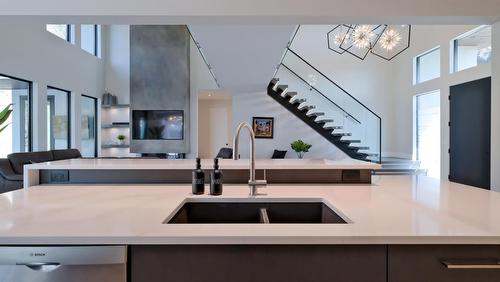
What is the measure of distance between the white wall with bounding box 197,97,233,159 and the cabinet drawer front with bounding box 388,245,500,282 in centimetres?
970

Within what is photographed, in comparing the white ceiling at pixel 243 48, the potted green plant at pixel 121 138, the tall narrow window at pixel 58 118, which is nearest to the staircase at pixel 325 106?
the white ceiling at pixel 243 48

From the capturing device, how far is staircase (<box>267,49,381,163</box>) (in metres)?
8.25

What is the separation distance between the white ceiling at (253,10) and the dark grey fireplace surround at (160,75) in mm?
6331

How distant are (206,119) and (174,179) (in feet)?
29.9

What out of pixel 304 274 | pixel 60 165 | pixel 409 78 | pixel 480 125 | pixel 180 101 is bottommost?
pixel 304 274

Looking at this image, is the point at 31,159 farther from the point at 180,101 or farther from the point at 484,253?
the point at 484,253

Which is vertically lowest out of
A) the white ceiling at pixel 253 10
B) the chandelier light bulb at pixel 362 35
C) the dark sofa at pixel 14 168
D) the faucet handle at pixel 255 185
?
the dark sofa at pixel 14 168

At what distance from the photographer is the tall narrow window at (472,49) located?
600cm

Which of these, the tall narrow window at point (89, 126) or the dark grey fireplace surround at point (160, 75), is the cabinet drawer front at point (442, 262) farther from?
the tall narrow window at point (89, 126)

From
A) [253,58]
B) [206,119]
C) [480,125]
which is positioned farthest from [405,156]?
[206,119]

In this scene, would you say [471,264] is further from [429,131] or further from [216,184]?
[429,131]

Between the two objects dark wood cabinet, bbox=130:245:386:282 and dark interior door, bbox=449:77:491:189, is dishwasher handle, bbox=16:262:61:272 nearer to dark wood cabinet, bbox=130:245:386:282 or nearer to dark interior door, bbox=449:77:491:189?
dark wood cabinet, bbox=130:245:386:282

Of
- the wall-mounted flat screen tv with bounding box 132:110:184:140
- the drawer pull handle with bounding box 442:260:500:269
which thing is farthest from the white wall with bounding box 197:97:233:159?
the drawer pull handle with bounding box 442:260:500:269

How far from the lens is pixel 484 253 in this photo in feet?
3.62
